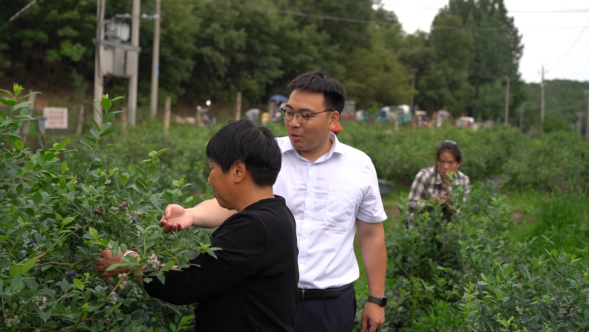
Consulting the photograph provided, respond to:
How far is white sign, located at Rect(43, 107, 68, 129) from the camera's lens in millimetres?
14875

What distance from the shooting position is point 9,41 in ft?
120

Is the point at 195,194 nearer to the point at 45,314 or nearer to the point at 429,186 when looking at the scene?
the point at 429,186

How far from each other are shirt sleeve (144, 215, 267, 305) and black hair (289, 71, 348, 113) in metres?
1.12

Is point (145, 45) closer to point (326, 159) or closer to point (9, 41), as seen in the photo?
point (9, 41)

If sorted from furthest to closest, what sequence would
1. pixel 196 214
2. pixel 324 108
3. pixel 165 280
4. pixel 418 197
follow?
pixel 418 197, pixel 324 108, pixel 196 214, pixel 165 280

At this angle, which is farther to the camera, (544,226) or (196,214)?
(544,226)

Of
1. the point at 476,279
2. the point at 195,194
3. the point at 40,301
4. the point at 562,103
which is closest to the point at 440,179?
the point at 476,279

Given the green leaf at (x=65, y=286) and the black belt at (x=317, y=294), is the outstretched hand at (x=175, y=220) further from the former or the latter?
the black belt at (x=317, y=294)

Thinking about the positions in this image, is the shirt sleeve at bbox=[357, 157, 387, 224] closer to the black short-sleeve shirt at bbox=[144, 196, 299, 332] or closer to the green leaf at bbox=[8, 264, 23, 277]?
the black short-sleeve shirt at bbox=[144, 196, 299, 332]

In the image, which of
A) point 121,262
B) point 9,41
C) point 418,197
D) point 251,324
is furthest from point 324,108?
point 9,41

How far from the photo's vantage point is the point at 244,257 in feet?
6.41

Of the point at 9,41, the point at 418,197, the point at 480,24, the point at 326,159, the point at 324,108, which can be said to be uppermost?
the point at 480,24

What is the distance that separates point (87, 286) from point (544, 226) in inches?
302

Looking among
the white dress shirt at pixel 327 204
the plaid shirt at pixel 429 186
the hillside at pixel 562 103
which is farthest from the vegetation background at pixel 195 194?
the hillside at pixel 562 103
